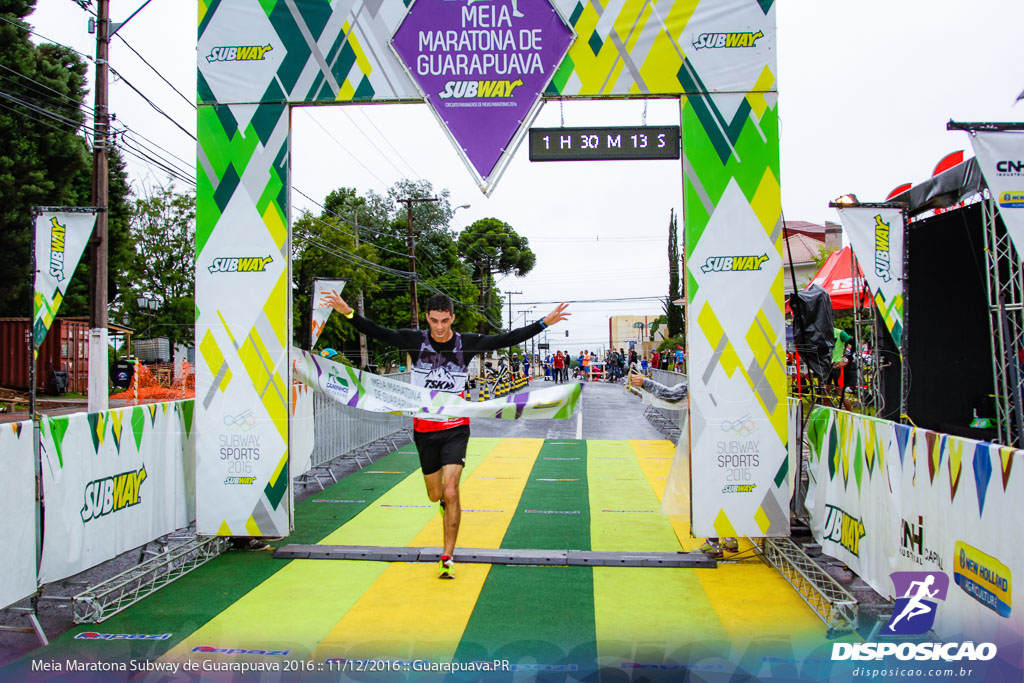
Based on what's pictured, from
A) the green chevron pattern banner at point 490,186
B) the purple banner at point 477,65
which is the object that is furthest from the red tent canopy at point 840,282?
the purple banner at point 477,65

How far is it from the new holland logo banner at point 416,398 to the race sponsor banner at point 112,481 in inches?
50.7

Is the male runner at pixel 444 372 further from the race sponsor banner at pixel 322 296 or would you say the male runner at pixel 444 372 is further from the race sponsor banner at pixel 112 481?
the race sponsor banner at pixel 112 481

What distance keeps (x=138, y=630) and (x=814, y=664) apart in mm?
4281

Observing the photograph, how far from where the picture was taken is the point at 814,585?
5094 millimetres

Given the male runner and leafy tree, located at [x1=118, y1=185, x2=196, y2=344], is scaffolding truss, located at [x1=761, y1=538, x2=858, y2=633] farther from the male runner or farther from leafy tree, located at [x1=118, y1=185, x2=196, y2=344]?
leafy tree, located at [x1=118, y1=185, x2=196, y2=344]

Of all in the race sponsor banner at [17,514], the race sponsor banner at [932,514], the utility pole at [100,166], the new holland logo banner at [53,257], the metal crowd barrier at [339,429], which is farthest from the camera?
the utility pole at [100,166]

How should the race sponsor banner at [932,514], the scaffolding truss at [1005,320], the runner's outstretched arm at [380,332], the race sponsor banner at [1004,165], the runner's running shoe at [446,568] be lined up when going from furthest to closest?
the scaffolding truss at [1005,320], the runner's outstretched arm at [380,332], the runner's running shoe at [446,568], the race sponsor banner at [1004,165], the race sponsor banner at [932,514]

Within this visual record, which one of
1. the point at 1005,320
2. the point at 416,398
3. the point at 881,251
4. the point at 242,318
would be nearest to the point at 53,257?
the point at 242,318

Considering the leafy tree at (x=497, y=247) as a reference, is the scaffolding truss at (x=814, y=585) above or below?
below

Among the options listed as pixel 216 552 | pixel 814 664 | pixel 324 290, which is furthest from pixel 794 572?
pixel 216 552

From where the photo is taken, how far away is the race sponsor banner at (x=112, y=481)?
16.4 ft

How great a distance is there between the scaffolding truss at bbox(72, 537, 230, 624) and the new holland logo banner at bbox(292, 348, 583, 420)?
1.78 metres

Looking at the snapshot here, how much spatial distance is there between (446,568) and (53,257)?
12.8 ft

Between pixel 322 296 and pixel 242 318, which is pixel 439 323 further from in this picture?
pixel 242 318
